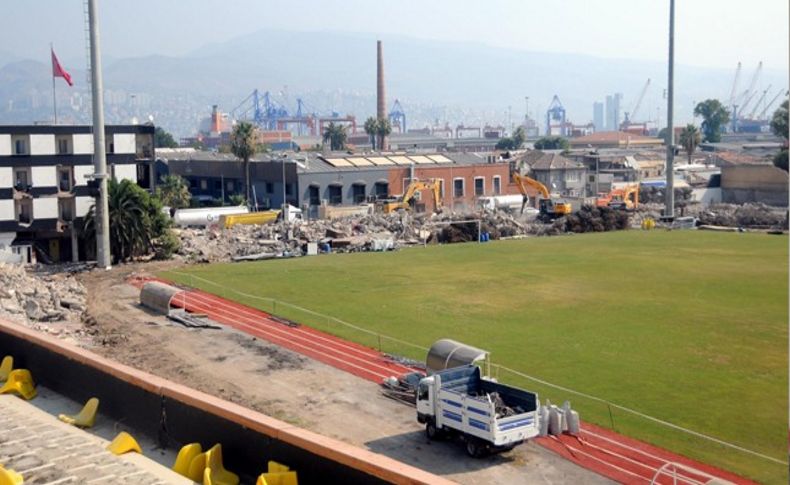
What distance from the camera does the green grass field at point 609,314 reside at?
24.9 m

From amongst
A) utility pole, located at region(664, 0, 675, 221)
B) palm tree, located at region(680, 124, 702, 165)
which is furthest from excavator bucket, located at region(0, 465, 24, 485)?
palm tree, located at region(680, 124, 702, 165)

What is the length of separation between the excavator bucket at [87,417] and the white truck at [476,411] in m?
8.77

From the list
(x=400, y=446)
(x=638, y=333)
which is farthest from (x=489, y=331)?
(x=400, y=446)

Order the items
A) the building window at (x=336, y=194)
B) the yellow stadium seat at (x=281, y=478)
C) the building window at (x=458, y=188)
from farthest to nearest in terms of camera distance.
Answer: the building window at (x=458, y=188) → the building window at (x=336, y=194) → the yellow stadium seat at (x=281, y=478)

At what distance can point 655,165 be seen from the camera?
142m

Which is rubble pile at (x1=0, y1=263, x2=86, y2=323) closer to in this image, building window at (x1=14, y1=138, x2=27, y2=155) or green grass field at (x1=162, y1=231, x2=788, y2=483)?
green grass field at (x1=162, y1=231, x2=788, y2=483)

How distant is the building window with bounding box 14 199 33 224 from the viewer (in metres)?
58.5

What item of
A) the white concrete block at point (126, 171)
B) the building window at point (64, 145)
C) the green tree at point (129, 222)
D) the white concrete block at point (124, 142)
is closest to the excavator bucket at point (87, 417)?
the green tree at point (129, 222)

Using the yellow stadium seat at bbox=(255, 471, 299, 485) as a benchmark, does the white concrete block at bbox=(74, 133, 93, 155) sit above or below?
above

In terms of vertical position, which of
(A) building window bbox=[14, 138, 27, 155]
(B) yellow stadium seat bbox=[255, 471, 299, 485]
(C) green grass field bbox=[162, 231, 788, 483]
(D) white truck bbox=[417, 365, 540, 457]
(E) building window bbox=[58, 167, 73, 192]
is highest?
(A) building window bbox=[14, 138, 27, 155]

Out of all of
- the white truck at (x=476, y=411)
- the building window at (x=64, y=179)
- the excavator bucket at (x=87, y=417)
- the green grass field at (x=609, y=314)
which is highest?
the building window at (x=64, y=179)

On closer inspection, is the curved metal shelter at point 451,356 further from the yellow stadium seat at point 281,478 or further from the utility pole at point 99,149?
the utility pole at point 99,149

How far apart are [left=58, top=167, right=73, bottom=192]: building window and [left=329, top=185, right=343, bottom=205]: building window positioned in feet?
118

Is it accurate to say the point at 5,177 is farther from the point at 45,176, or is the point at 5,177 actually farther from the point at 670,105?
the point at 670,105
